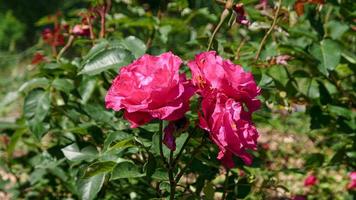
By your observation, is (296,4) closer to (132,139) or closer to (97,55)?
(97,55)

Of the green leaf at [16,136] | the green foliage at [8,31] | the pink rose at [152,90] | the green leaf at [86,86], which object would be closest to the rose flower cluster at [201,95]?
the pink rose at [152,90]

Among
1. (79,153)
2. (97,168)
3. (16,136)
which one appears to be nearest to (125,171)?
(97,168)

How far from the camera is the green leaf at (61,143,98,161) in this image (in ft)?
5.93

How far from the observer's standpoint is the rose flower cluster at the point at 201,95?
119 cm

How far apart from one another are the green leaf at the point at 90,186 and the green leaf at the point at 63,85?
0.35 meters

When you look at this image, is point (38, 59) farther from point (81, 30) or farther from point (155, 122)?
point (155, 122)

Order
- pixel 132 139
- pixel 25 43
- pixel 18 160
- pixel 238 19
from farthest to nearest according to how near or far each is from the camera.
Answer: pixel 25 43 → pixel 18 160 → pixel 238 19 → pixel 132 139

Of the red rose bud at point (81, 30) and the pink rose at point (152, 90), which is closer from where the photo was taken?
the pink rose at point (152, 90)

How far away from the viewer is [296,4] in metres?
2.03

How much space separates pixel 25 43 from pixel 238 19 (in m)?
11.7

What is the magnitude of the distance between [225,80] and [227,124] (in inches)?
3.7

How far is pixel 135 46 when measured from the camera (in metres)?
1.90

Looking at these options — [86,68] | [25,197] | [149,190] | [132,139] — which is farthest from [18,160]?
[132,139]

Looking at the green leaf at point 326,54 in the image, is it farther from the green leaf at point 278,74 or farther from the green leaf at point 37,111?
the green leaf at point 37,111
